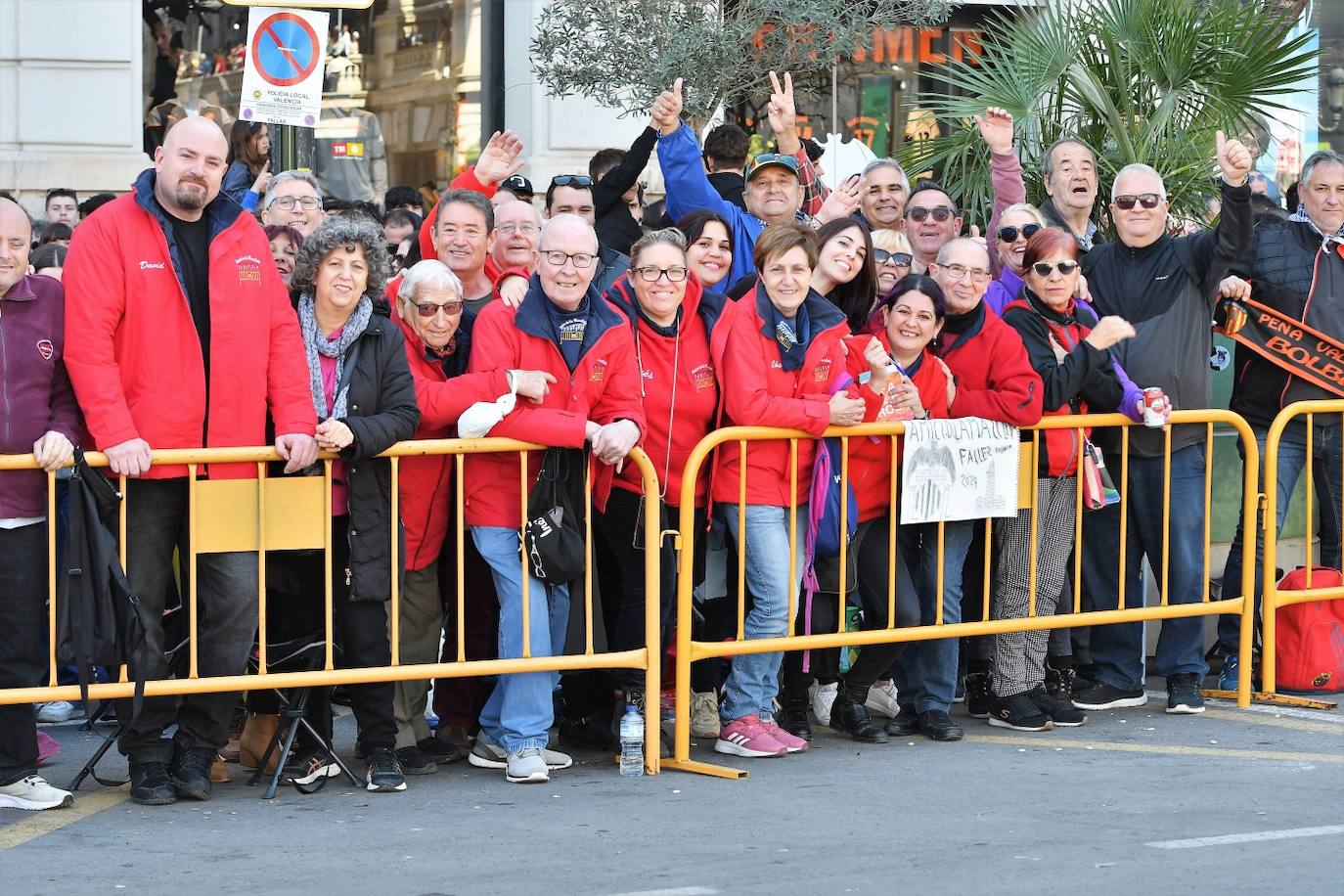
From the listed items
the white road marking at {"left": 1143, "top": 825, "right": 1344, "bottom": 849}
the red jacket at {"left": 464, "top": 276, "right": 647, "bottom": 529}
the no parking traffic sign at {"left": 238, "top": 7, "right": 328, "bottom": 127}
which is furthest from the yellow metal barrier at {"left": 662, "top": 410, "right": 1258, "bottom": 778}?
the no parking traffic sign at {"left": 238, "top": 7, "right": 328, "bottom": 127}

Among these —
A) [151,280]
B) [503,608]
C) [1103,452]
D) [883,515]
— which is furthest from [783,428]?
[151,280]

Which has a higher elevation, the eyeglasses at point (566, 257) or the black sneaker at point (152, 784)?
the eyeglasses at point (566, 257)

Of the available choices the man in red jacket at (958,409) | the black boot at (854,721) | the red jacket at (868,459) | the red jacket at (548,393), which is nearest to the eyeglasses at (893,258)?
the man in red jacket at (958,409)

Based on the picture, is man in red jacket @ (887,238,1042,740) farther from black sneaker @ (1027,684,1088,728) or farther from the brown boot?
the brown boot

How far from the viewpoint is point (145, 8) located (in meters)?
14.7

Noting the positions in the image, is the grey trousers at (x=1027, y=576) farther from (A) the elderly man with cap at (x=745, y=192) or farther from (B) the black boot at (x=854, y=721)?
(A) the elderly man with cap at (x=745, y=192)

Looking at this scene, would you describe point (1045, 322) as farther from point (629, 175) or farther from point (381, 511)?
point (381, 511)

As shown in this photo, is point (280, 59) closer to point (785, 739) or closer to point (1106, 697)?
point (785, 739)

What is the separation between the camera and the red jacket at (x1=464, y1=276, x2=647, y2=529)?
7.05 meters

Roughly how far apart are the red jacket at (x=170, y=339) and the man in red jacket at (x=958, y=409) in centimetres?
262

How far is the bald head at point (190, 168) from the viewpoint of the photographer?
6.63 meters

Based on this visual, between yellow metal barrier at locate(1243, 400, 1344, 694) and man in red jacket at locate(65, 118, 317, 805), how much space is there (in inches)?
163

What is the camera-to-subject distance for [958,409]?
802cm

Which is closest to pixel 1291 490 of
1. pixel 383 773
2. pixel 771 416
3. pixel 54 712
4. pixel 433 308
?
pixel 771 416
